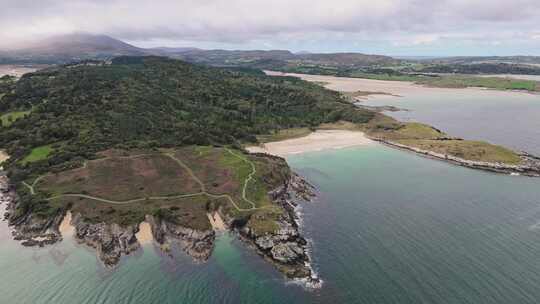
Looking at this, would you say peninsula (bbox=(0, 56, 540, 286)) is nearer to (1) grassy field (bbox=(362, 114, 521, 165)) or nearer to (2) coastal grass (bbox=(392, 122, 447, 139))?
(1) grassy field (bbox=(362, 114, 521, 165))

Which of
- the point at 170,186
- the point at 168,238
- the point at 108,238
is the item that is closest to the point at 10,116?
the point at 170,186

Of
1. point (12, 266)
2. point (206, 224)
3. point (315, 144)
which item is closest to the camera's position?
point (12, 266)

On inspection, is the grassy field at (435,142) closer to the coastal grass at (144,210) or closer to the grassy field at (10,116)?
the coastal grass at (144,210)

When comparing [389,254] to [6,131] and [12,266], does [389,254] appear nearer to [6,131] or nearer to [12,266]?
[12,266]

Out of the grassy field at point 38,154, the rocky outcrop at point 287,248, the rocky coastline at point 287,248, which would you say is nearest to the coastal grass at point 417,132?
the rocky coastline at point 287,248

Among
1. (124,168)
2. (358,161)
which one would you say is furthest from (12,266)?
(358,161)

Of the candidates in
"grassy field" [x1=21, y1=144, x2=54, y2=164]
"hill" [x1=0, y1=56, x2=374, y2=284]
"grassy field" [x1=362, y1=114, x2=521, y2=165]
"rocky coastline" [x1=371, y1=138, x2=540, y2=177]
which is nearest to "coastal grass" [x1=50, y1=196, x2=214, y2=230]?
"hill" [x1=0, y1=56, x2=374, y2=284]

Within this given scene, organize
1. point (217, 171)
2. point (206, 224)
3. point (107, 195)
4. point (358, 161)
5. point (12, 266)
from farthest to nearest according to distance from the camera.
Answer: point (358, 161) < point (217, 171) < point (107, 195) < point (206, 224) < point (12, 266)
